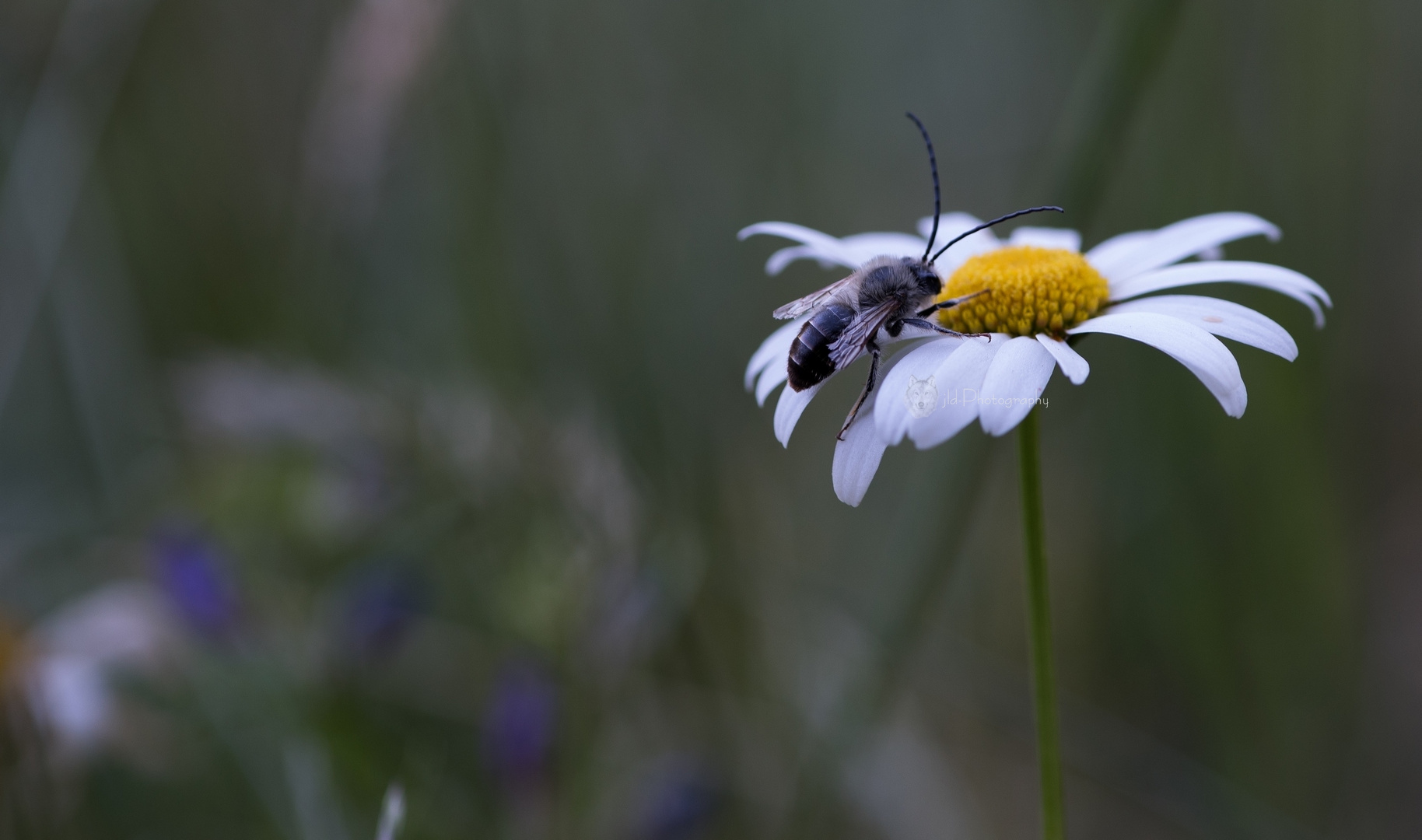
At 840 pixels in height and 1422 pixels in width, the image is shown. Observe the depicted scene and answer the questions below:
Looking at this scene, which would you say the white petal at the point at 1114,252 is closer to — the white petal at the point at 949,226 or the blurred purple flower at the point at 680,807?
the white petal at the point at 949,226

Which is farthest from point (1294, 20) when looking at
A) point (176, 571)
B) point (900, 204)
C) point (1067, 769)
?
point (176, 571)

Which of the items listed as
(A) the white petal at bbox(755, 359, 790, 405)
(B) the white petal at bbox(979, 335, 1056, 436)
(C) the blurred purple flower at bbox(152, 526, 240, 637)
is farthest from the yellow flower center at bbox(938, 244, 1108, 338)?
(C) the blurred purple flower at bbox(152, 526, 240, 637)

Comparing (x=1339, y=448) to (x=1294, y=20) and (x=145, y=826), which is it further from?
(x=145, y=826)

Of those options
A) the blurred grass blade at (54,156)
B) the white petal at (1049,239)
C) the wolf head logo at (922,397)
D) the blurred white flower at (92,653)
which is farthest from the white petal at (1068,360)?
the blurred grass blade at (54,156)

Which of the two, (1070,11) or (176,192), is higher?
(1070,11)

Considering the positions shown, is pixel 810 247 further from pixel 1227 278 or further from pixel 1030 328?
pixel 1227 278
